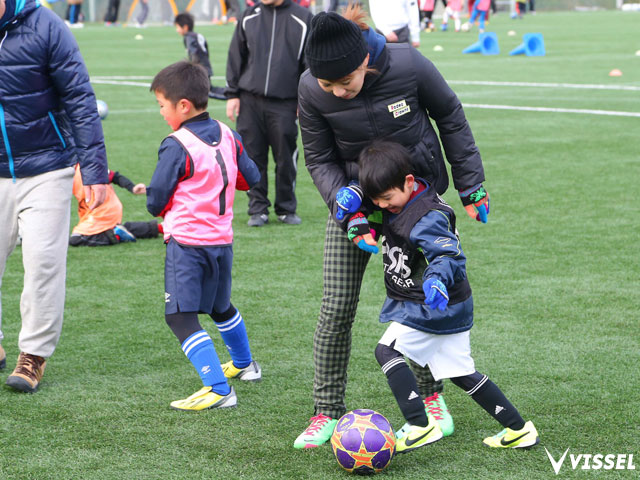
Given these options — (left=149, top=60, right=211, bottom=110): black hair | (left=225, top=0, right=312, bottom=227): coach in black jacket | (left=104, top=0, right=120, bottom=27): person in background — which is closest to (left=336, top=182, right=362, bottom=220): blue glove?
(left=149, top=60, right=211, bottom=110): black hair

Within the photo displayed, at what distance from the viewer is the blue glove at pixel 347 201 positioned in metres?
4.20

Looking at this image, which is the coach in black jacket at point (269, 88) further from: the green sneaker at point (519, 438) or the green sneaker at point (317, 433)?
the green sneaker at point (519, 438)

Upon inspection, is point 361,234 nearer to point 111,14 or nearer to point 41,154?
point 41,154

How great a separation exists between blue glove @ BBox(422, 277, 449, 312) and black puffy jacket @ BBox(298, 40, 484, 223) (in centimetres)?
68

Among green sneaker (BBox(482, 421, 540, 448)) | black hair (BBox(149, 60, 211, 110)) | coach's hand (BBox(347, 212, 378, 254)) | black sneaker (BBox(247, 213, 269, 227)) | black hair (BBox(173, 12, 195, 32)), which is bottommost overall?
black sneaker (BBox(247, 213, 269, 227))

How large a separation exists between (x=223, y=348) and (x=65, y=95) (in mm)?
1809

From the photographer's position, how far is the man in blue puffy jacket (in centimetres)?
502

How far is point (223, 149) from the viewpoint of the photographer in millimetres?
5016

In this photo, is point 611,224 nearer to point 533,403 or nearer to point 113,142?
point 533,403

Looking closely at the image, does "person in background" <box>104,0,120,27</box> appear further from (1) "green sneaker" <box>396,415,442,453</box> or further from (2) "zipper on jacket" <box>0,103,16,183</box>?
(1) "green sneaker" <box>396,415,442,453</box>

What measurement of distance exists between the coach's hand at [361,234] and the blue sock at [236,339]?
127 cm

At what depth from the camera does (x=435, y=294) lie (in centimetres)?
A: 386

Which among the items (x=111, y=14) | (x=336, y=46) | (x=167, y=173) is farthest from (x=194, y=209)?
(x=111, y=14)

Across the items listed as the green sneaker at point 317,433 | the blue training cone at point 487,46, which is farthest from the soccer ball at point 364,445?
the blue training cone at point 487,46
